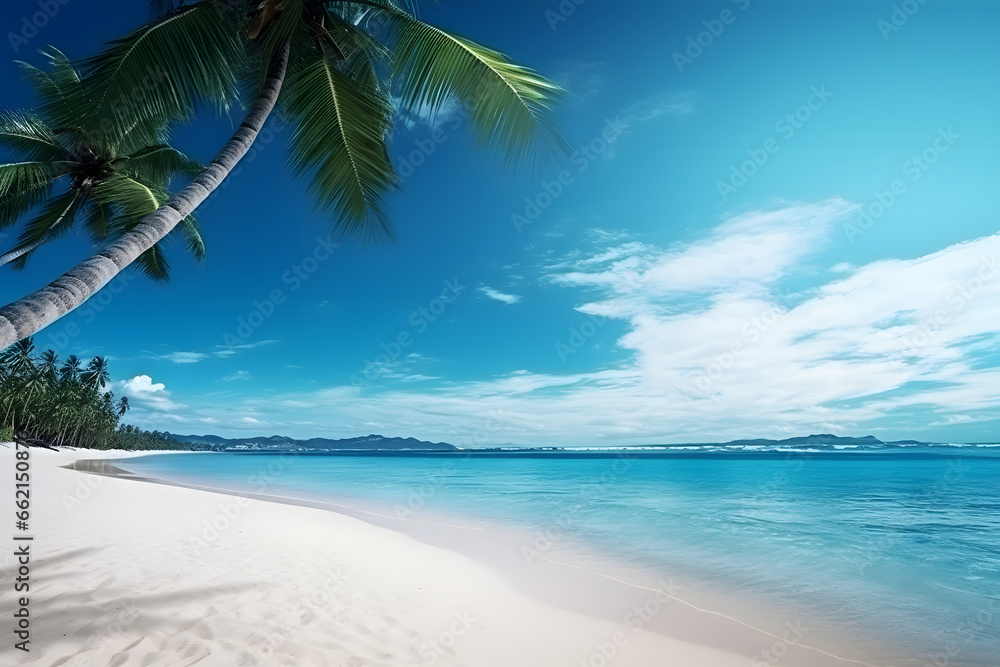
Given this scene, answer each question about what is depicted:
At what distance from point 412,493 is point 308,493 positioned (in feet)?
13.0

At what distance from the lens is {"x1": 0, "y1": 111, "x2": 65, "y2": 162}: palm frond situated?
381 inches

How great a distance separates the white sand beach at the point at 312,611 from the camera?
331 centimetres

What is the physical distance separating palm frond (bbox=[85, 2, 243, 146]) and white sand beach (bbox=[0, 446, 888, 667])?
14.4ft

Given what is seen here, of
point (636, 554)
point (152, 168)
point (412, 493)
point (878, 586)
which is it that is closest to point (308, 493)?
point (412, 493)

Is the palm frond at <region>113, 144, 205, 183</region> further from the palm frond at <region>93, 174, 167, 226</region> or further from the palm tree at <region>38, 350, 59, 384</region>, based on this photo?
the palm tree at <region>38, 350, 59, 384</region>

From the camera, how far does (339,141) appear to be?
5.38 m

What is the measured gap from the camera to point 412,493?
62.1ft

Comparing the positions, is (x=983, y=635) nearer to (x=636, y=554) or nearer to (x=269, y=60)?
(x=636, y=554)

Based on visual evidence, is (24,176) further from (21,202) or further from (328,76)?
(328,76)

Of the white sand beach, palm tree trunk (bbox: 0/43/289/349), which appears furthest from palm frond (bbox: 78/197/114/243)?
palm tree trunk (bbox: 0/43/289/349)

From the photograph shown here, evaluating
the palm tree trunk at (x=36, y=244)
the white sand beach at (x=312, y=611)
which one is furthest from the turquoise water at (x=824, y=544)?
the palm tree trunk at (x=36, y=244)

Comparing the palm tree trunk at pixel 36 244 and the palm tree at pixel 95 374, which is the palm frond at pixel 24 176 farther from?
the palm tree at pixel 95 374

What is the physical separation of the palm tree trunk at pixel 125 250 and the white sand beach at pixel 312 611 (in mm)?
2168

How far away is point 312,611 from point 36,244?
10.8 meters
